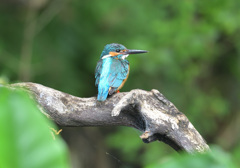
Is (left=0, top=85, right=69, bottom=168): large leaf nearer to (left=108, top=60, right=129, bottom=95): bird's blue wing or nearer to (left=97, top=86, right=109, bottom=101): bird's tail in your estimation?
(left=97, top=86, right=109, bottom=101): bird's tail

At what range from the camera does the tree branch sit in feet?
7.38

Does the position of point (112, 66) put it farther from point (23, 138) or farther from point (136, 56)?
point (23, 138)

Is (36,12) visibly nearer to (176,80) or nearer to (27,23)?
(27,23)

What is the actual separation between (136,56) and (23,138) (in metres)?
4.69

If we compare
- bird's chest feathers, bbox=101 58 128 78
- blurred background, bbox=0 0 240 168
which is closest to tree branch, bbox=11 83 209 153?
bird's chest feathers, bbox=101 58 128 78

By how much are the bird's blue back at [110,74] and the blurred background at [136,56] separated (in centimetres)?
170

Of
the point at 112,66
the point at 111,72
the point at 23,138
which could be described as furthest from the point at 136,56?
the point at 23,138

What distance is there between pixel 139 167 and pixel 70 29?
2.35m

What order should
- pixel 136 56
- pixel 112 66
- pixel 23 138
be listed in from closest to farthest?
pixel 23 138
pixel 112 66
pixel 136 56

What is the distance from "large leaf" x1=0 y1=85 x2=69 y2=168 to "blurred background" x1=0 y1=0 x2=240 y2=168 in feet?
14.6

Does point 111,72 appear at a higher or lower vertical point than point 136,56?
higher

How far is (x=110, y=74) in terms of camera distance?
300 cm

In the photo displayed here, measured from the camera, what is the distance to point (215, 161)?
1.65 feet

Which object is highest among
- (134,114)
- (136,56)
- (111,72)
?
(111,72)
